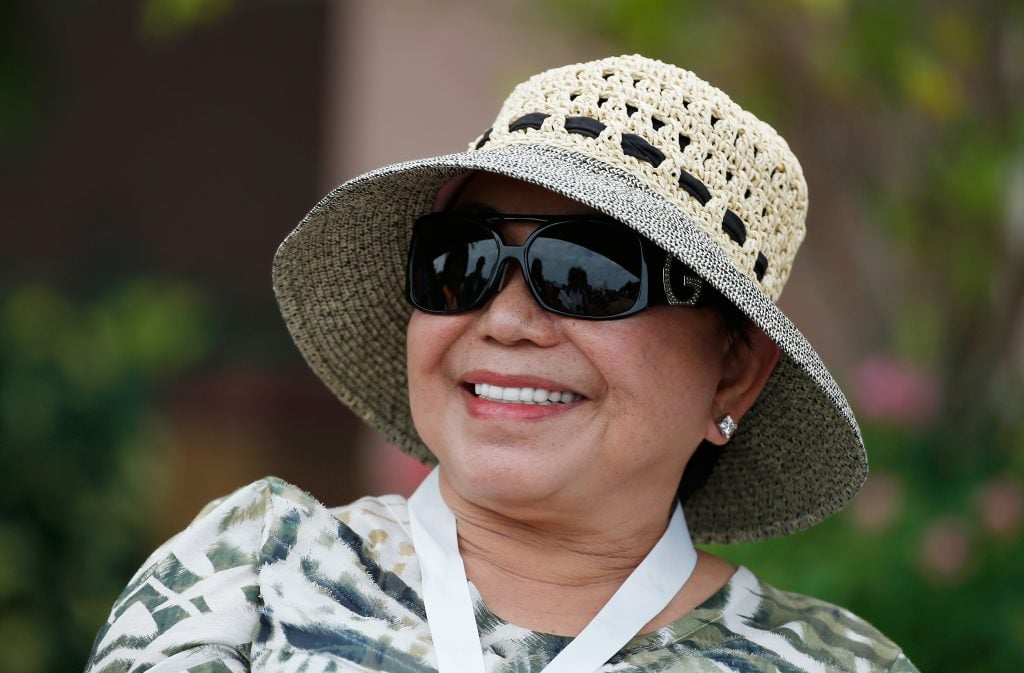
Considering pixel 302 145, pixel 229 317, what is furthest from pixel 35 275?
pixel 302 145

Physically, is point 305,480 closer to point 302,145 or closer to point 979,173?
point 302,145

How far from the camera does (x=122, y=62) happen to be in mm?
6727

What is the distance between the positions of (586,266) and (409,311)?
25.0 inches

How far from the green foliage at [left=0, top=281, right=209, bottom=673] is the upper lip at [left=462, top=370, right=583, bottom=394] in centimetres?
255

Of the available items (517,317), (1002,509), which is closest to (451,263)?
(517,317)

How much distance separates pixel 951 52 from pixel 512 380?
3278 mm

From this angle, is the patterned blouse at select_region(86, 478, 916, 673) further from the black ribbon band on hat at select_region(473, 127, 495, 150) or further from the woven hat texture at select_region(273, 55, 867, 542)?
the black ribbon band on hat at select_region(473, 127, 495, 150)

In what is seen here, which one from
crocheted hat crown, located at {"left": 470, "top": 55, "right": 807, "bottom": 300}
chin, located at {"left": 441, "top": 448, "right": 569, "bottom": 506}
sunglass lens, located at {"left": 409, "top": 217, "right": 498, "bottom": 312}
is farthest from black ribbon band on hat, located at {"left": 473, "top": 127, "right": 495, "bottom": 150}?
chin, located at {"left": 441, "top": 448, "right": 569, "bottom": 506}

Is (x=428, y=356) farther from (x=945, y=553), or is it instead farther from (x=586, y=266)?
(x=945, y=553)

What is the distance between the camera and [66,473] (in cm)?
438

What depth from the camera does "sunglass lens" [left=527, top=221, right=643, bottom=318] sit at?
84.5 inches

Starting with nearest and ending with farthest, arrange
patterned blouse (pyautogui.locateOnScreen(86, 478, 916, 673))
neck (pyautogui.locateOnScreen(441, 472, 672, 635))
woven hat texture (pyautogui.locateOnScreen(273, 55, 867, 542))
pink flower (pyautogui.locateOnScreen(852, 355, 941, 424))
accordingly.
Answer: patterned blouse (pyautogui.locateOnScreen(86, 478, 916, 673)), woven hat texture (pyautogui.locateOnScreen(273, 55, 867, 542)), neck (pyautogui.locateOnScreen(441, 472, 672, 635)), pink flower (pyautogui.locateOnScreen(852, 355, 941, 424))

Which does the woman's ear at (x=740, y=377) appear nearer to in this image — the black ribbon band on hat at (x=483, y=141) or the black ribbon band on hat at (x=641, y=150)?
the black ribbon band on hat at (x=641, y=150)

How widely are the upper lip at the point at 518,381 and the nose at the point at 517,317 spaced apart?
0.06 metres
